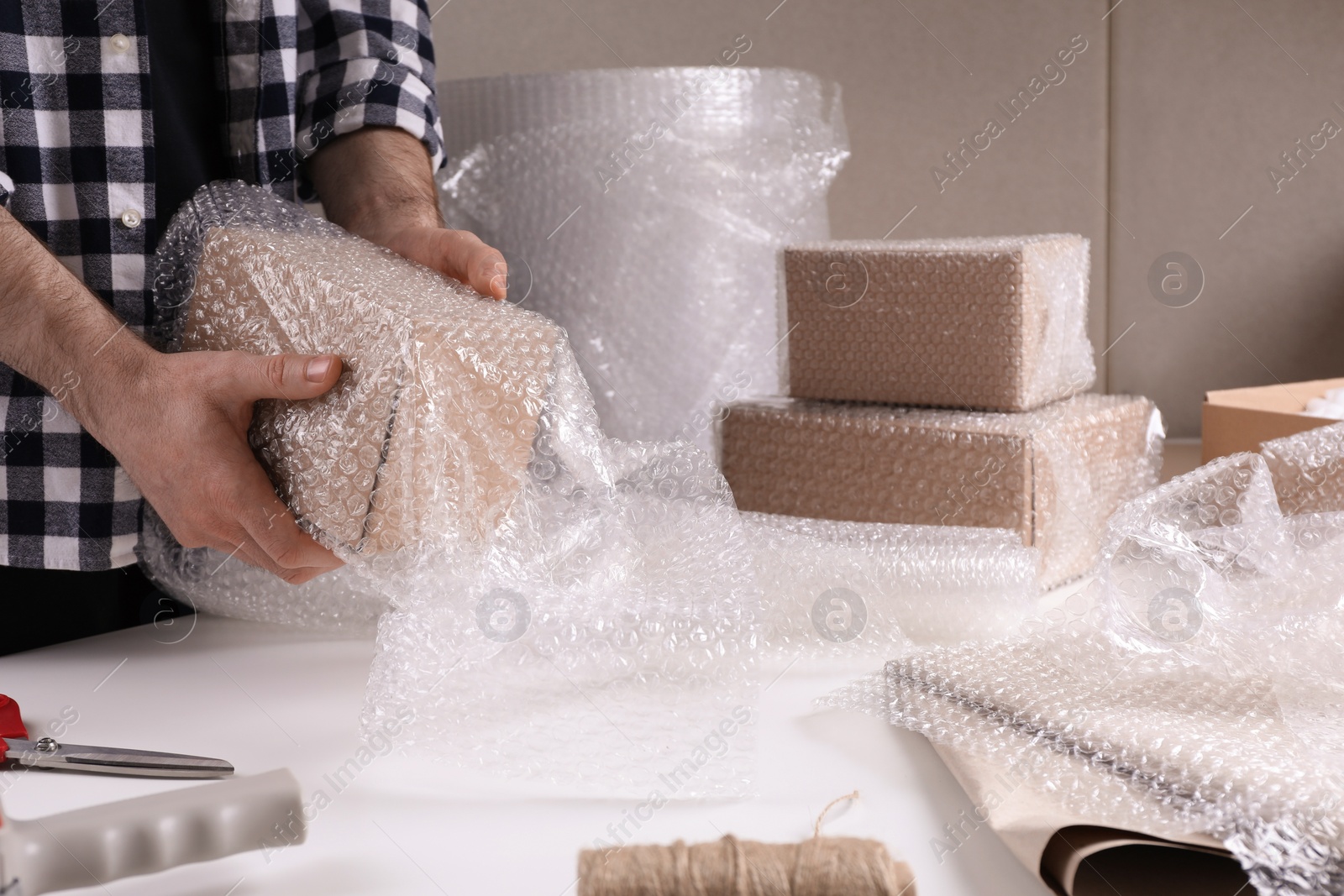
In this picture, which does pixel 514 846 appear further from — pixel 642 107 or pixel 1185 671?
pixel 642 107

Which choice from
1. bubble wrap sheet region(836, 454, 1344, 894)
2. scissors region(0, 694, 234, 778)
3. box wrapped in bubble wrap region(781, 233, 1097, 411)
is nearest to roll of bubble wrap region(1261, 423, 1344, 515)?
bubble wrap sheet region(836, 454, 1344, 894)

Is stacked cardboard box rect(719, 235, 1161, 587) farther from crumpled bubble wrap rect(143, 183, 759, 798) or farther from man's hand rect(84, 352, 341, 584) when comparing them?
man's hand rect(84, 352, 341, 584)

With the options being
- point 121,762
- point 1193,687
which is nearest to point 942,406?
point 1193,687

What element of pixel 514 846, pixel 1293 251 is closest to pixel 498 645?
pixel 514 846

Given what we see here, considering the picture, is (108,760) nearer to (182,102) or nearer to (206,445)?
(206,445)

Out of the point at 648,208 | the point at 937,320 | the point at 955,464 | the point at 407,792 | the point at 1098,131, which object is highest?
the point at 1098,131

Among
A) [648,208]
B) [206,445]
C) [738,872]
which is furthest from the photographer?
[648,208]

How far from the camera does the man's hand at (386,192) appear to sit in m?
0.80

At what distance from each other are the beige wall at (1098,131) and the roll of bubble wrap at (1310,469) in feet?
2.00

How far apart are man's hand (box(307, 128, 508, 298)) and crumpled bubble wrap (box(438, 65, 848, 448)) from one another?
165 millimetres

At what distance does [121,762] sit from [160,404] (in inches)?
8.4

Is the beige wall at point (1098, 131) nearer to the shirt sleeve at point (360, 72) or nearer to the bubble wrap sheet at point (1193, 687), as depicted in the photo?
the shirt sleeve at point (360, 72)

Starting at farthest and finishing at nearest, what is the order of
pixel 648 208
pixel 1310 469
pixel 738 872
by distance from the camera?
pixel 648 208 < pixel 1310 469 < pixel 738 872

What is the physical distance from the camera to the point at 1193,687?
1.85ft
